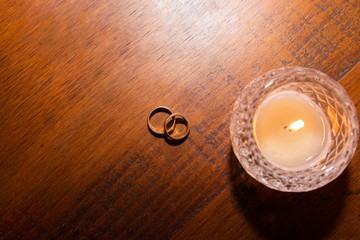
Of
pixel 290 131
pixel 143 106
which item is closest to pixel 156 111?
pixel 143 106

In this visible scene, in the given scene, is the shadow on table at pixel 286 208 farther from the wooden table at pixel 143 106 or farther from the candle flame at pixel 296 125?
the candle flame at pixel 296 125

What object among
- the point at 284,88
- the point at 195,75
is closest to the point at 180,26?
the point at 195,75

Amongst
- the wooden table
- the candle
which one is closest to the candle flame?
the candle


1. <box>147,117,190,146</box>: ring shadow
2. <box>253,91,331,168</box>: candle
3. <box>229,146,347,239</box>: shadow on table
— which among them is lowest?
<box>229,146,347,239</box>: shadow on table

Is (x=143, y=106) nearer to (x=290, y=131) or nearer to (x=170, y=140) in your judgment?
(x=170, y=140)

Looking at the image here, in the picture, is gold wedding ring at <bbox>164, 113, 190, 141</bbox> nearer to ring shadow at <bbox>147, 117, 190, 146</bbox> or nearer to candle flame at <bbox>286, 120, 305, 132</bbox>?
ring shadow at <bbox>147, 117, 190, 146</bbox>

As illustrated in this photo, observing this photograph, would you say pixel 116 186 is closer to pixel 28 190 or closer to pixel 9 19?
pixel 28 190

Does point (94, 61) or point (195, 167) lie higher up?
point (94, 61)
